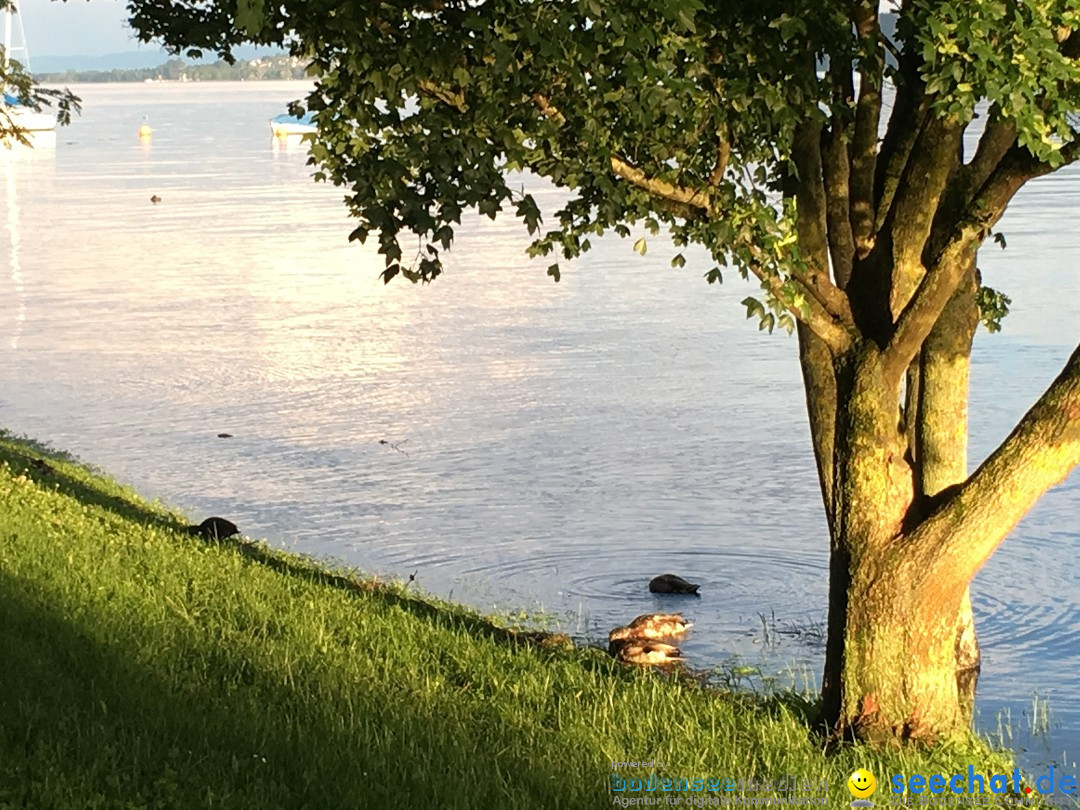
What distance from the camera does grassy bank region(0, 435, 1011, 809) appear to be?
22.3 ft

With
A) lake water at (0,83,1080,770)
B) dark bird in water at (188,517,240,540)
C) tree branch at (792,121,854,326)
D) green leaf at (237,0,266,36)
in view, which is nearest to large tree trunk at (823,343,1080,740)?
tree branch at (792,121,854,326)

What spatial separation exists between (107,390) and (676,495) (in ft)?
36.2

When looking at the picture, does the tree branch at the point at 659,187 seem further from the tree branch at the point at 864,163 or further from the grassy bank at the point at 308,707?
the grassy bank at the point at 308,707

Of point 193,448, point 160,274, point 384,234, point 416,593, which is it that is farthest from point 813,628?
point 160,274

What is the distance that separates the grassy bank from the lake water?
300cm

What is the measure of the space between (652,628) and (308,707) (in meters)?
5.21

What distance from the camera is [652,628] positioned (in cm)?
1288

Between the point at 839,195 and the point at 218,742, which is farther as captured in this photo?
the point at 839,195

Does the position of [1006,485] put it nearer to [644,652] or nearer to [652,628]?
[644,652]

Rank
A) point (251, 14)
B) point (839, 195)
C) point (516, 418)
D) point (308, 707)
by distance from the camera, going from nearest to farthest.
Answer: point (251, 14) → point (308, 707) → point (839, 195) → point (516, 418)

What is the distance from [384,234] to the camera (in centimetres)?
718

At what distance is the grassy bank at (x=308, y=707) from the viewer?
6805 mm

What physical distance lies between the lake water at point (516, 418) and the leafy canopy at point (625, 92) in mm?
4688

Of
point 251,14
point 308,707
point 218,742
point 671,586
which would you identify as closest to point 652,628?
point 671,586
